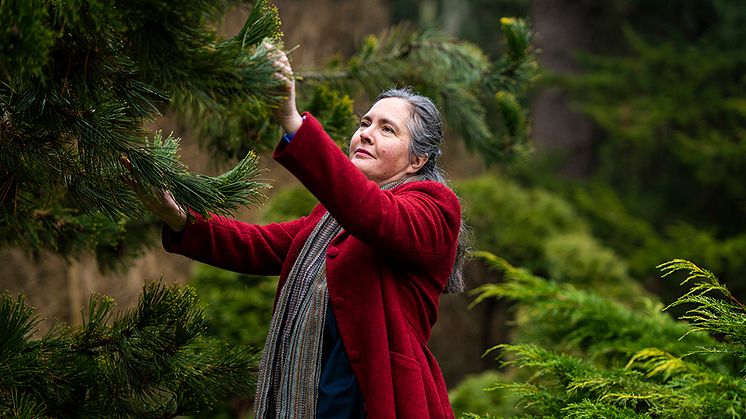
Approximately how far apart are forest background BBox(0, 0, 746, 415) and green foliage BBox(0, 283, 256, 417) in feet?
3.32

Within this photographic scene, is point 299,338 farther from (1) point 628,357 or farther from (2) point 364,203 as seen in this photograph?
(1) point 628,357

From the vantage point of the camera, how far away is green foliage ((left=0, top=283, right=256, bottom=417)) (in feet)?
5.68

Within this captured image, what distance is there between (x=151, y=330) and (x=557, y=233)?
4419 millimetres

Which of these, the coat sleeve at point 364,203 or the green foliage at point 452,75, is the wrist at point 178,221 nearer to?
the coat sleeve at point 364,203

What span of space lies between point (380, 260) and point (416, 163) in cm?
31

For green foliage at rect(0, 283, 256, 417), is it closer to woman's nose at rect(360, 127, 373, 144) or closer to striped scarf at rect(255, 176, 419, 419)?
striped scarf at rect(255, 176, 419, 419)

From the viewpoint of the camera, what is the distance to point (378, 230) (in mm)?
1614

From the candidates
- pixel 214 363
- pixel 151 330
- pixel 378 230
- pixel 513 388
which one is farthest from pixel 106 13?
pixel 513 388

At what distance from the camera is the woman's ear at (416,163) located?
198 centimetres

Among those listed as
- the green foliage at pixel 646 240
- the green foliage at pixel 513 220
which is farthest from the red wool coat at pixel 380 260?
the green foliage at pixel 646 240

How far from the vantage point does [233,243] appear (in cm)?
199

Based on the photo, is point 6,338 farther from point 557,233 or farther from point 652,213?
point 652,213

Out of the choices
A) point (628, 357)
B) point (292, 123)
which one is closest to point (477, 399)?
point (628, 357)

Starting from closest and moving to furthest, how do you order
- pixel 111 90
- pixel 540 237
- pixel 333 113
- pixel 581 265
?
1. pixel 111 90
2. pixel 333 113
3. pixel 581 265
4. pixel 540 237
